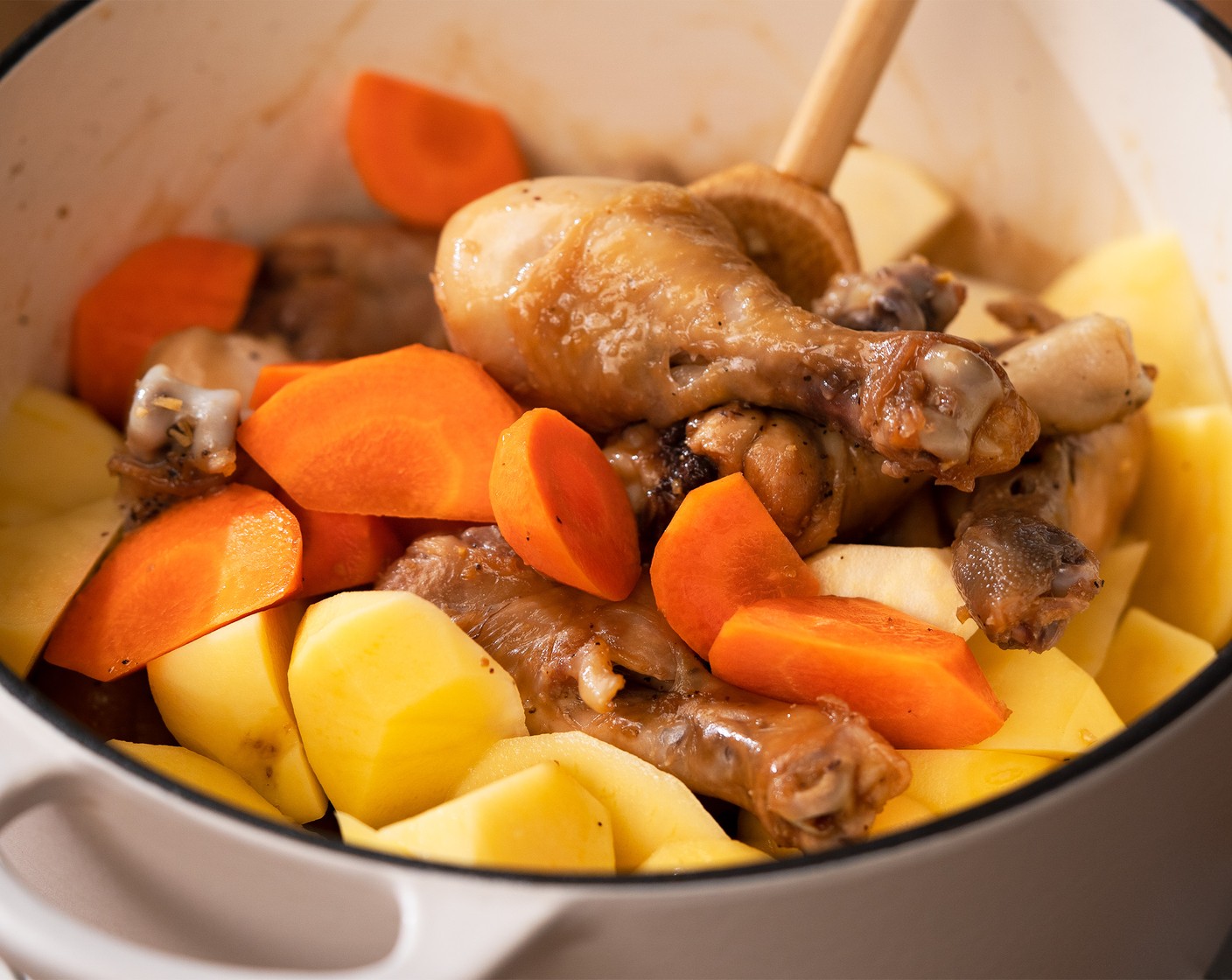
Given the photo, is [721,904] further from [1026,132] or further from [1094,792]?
[1026,132]

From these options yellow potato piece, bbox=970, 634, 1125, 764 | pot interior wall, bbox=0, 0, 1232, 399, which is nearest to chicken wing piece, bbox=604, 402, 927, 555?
yellow potato piece, bbox=970, 634, 1125, 764

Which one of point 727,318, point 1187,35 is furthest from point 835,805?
point 1187,35

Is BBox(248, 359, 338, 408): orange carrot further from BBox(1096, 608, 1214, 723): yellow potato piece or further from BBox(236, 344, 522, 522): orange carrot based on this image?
BBox(1096, 608, 1214, 723): yellow potato piece

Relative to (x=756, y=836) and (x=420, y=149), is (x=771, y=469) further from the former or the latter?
(x=420, y=149)

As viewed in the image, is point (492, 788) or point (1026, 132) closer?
point (492, 788)

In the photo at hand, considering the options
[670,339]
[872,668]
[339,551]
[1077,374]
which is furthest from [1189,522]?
[339,551]

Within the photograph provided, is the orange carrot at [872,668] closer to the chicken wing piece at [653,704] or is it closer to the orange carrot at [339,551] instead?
the chicken wing piece at [653,704]
